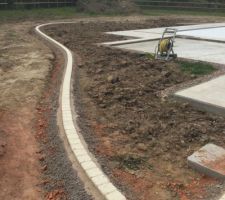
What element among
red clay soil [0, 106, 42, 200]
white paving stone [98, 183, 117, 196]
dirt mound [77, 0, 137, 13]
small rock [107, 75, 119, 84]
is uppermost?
dirt mound [77, 0, 137, 13]

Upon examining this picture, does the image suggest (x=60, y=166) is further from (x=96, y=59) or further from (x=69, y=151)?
(x=96, y=59)

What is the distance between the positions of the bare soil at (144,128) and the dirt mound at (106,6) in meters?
19.3

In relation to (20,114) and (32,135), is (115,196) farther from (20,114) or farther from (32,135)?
(20,114)

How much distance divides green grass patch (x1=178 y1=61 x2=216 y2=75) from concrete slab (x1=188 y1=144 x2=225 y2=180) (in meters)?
4.81

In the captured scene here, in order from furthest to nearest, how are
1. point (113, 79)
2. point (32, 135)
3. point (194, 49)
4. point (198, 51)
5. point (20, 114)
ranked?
point (194, 49)
point (198, 51)
point (113, 79)
point (20, 114)
point (32, 135)

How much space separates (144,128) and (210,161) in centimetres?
166

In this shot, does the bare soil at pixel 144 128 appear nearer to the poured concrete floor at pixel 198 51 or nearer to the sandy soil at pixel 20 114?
the poured concrete floor at pixel 198 51

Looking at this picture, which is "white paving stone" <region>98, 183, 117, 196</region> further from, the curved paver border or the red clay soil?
the red clay soil

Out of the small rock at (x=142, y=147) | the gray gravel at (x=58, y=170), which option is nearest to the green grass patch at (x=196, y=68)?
the small rock at (x=142, y=147)

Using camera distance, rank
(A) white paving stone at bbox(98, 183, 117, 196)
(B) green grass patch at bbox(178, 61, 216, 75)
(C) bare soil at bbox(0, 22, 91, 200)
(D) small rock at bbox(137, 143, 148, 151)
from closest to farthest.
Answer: (A) white paving stone at bbox(98, 183, 117, 196) → (C) bare soil at bbox(0, 22, 91, 200) → (D) small rock at bbox(137, 143, 148, 151) → (B) green grass patch at bbox(178, 61, 216, 75)

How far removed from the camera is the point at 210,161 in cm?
582

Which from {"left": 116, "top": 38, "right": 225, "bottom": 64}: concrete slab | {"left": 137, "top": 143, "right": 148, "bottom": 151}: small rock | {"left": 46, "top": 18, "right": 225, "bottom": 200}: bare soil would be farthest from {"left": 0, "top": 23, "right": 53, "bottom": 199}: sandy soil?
{"left": 116, "top": 38, "right": 225, "bottom": 64}: concrete slab

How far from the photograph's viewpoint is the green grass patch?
35.1ft

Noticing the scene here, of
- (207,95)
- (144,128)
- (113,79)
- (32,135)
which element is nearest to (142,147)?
(144,128)
